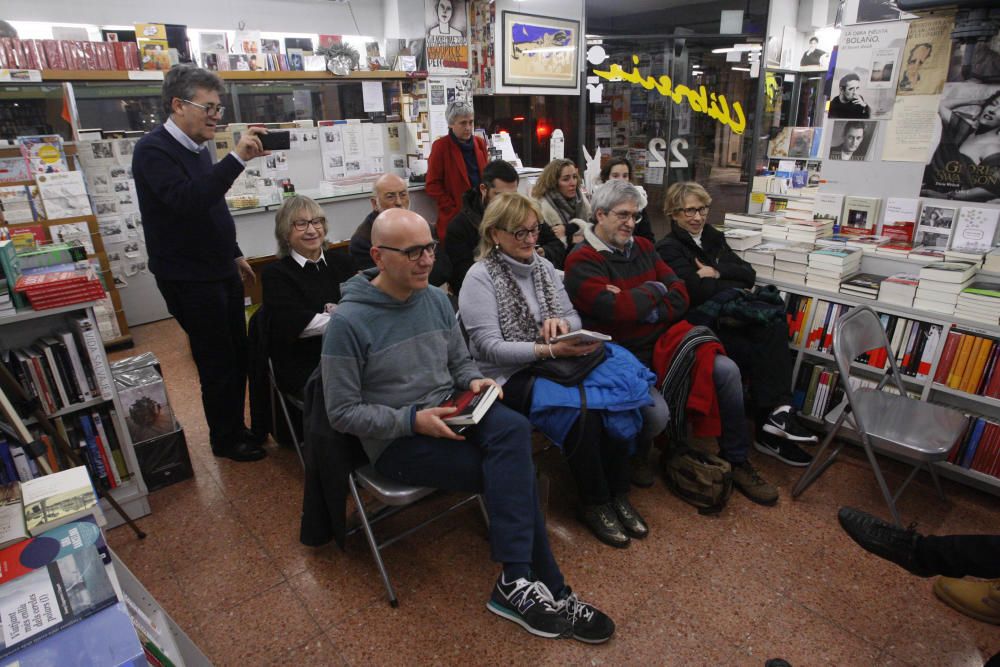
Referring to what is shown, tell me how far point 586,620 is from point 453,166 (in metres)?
3.51

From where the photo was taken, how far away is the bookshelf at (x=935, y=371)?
262 centimetres

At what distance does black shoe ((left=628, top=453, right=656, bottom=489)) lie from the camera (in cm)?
278

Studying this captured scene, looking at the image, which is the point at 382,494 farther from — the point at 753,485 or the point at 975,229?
the point at 975,229

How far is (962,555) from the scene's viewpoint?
6.26 ft

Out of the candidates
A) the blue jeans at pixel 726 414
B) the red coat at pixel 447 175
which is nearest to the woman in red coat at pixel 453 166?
the red coat at pixel 447 175

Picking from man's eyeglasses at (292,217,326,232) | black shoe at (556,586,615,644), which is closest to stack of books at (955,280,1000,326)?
black shoe at (556,586,615,644)

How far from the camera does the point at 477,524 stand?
255 cm

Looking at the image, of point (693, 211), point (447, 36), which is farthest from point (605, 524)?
point (447, 36)

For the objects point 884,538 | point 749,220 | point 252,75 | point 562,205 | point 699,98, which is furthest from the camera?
point 699,98

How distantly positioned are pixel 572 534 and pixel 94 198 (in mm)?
4342

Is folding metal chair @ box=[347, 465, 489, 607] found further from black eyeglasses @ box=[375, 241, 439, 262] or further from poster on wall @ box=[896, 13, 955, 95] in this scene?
poster on wall @ box=[896, 13, 955, 95]

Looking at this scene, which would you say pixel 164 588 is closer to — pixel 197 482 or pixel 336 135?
pixel 197 482

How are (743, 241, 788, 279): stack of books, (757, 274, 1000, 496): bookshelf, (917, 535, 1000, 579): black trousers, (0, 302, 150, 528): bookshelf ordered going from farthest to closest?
1. (743, 241, 788, 279): stack of books
2. (757, 274, 1000, 496): bookshelf
3. (0, 302, 150, 528): bookshelf
4. (917, 535, 1000, 579): black trousers

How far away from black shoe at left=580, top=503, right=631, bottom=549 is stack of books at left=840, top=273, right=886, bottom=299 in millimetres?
1679
